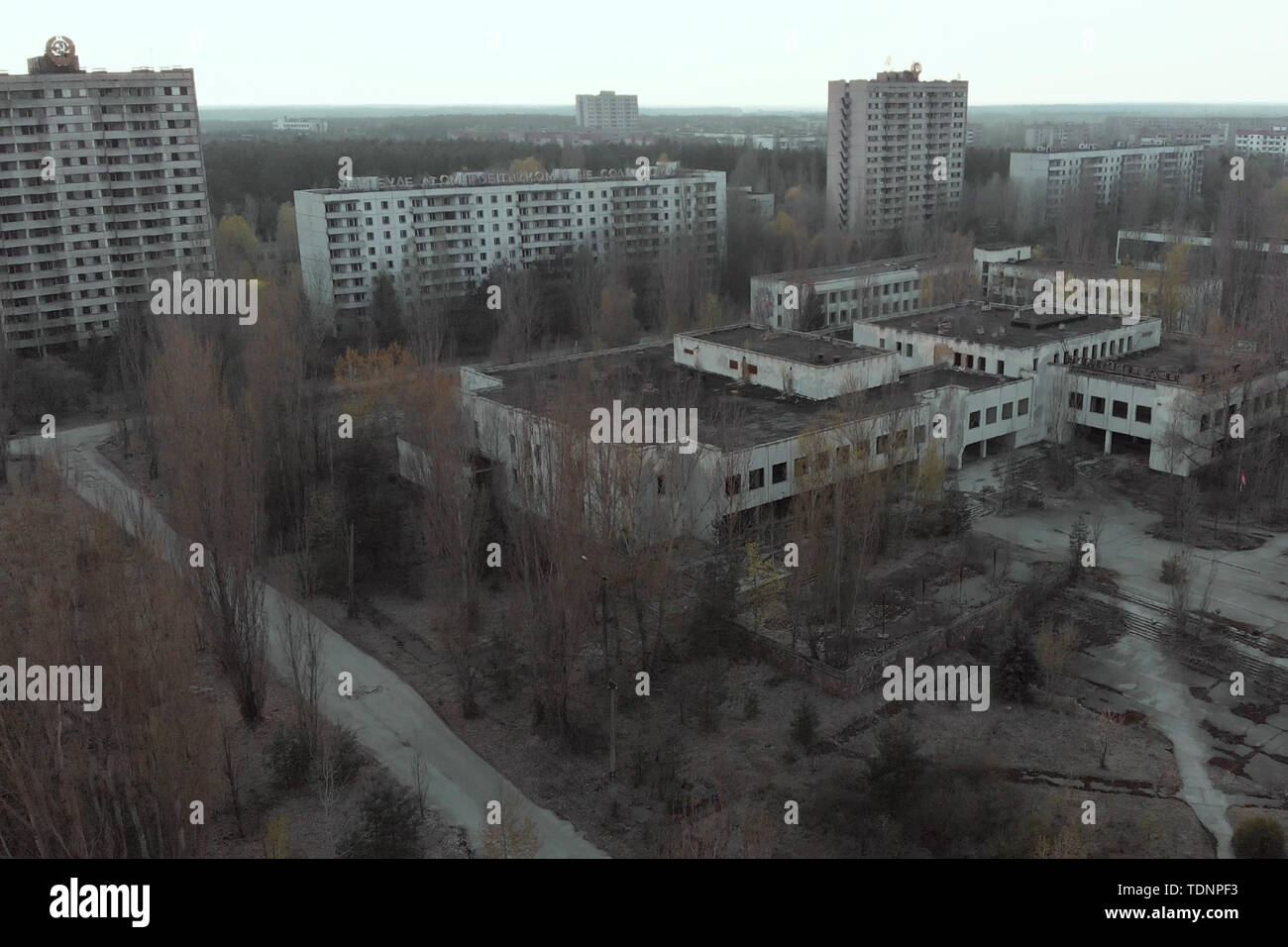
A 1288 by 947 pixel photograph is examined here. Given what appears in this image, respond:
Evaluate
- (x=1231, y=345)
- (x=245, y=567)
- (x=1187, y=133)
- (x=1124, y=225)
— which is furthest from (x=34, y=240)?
(x=1187, y=133)

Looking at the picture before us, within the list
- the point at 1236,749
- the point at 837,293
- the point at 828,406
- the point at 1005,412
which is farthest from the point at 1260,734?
the point at 837,293

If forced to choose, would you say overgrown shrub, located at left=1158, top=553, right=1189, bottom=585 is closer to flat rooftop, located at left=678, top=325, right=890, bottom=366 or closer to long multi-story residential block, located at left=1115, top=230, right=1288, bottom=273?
flat rooftop, located at left=678, top=325, right=890, bottom=366

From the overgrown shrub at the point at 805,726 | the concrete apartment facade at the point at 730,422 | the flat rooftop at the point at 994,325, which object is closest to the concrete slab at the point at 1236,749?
the overgrown shrub at the point at 805,726

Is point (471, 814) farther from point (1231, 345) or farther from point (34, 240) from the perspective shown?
point (34, 240)

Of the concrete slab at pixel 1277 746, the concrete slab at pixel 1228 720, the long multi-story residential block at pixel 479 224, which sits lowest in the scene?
the concrete slab at pixel 1277 746

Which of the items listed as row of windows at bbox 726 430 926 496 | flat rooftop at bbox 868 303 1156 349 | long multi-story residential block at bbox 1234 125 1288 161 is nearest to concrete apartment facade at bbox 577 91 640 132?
long multi-story residential block at bbox 1234 125 1288 161

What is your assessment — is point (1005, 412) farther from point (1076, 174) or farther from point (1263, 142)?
point (1263, 142)

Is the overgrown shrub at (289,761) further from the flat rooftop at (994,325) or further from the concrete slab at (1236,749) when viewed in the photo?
the flat rooftop at (994,325)
